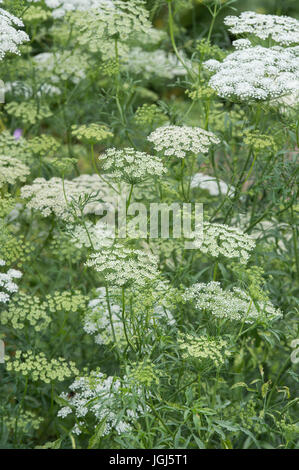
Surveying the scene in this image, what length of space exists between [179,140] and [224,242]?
0.68m

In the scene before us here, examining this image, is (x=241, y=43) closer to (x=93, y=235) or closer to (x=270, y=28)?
(x=270, y=28)

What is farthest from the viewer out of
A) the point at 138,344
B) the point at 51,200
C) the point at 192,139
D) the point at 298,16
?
the point at 298,16

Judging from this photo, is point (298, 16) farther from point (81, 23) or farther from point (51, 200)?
point (51, 200)

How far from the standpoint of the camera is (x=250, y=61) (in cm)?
342

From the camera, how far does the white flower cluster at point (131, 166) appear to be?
3.01 metres

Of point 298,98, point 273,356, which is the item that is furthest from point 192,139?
point 273,356

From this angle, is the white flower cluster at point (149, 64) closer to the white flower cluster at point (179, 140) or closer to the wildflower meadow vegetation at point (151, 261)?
the wildflower meadow vegetation at point (151, 261)

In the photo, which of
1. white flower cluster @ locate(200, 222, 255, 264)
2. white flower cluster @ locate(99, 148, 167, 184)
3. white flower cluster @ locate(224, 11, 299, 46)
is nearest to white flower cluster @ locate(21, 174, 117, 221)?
white flower cluster @ locate(99, 148, 167, 184)

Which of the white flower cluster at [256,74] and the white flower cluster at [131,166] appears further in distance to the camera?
the white flower cluster at [256,74]

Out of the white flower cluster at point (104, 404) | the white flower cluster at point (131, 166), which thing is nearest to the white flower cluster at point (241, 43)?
the white flower cluster at point (131, 166)

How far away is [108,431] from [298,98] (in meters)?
2.39

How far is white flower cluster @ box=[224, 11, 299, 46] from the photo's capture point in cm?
359

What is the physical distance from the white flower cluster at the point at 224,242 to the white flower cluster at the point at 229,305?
7.3 inches

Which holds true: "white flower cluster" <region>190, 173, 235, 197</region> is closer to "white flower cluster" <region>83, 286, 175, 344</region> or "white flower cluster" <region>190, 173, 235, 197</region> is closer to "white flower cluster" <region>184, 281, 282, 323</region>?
"white flower cluster" <region>83, 286, 175, 344</region>
